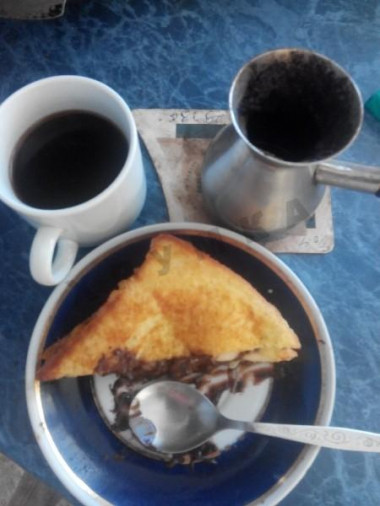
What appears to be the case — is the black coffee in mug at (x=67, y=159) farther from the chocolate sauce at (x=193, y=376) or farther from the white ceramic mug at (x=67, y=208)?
the chocolate sauce at (x=193, y=376)

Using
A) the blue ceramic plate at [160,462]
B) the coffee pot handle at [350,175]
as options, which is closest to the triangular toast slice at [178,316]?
the blue ceramic plate at [160,462]

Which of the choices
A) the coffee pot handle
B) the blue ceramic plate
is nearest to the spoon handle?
the blue ceramic plate

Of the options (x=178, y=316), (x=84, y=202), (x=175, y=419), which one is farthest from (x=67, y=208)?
(x=175, y=419)

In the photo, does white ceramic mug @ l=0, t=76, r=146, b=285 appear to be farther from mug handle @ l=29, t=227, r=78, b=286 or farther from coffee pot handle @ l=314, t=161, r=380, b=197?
coffee pot handle @ l=314, t=161, r=380, b=197

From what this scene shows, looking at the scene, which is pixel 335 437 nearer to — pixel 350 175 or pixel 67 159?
pixel 350 175

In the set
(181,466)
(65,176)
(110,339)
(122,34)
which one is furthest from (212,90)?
(181,466)
